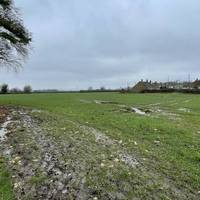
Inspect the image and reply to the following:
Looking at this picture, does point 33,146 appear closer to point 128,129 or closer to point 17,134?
point 17,134

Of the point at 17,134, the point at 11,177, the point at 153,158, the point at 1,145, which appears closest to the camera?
the point at 11,177

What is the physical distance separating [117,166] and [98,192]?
170 centimetres

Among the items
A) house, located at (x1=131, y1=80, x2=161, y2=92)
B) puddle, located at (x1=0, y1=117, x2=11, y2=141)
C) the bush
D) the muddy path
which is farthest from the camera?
house, located at (x1=131, y1=80, x2=161, y2=92)

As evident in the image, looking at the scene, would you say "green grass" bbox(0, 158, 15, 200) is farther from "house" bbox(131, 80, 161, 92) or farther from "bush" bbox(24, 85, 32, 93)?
"house" bbox(131, 80, 161, 92)

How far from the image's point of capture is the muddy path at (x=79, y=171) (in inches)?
283

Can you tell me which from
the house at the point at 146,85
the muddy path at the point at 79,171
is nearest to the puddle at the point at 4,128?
the muddy path at the point at 79,171

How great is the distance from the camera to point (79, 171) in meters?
8.32

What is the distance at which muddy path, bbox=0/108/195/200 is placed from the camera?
718cm

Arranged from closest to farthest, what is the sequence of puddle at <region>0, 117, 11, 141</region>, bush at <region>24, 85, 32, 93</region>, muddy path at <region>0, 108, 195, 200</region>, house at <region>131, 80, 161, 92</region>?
muddy path at <region>0, 108, 195, 200</region> < puddle at <region>0, 117, 11, 141</region> < bush at <region>24, 85, 32, 93</region> < house at <region>131, 80, 161, 92</region>

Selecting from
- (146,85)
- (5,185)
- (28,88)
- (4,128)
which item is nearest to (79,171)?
(5,185)

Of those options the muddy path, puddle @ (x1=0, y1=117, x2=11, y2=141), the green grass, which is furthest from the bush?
the green grass

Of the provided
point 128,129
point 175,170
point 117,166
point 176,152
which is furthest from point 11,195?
point 128,129

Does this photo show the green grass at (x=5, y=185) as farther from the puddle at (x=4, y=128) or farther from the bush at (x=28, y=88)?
the bush at (x=28, y=88)

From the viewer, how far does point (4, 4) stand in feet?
100
